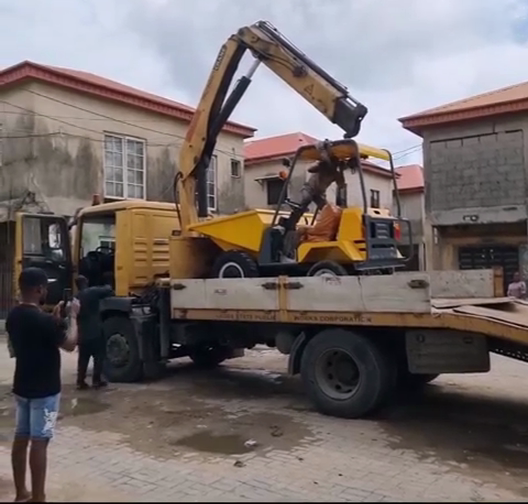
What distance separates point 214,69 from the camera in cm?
981

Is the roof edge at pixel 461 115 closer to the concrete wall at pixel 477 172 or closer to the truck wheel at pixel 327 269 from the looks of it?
the concrete wall at pixel 477 172

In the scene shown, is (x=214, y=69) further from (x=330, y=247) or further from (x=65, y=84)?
(x=65, y=84)

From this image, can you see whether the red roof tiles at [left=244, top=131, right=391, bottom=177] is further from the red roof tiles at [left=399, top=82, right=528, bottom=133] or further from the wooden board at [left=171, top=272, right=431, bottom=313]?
the wooden board at [left=171, top=272, right=431, bottom=313]

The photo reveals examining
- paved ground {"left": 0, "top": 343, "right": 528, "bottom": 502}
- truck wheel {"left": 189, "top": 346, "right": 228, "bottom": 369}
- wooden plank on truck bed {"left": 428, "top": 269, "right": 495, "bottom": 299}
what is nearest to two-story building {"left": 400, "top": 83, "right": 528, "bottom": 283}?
paved ground {"left": 0, "top": 343, "right": 528, "bottom": 502}

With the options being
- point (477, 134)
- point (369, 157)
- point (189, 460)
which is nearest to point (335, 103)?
point (369, 157)

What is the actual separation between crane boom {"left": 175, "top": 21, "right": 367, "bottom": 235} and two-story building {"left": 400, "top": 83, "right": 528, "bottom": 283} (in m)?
12.1

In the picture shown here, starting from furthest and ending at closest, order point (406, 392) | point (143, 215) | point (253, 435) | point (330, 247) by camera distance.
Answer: point (143, 215) → point (406, 392) → point (330, 247) → point (253, 435)

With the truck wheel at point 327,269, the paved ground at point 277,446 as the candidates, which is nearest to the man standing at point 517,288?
the paved ground at point 277,446

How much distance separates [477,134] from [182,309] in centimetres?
1423

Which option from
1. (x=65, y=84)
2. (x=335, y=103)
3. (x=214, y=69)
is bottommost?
(x=335, y=103)

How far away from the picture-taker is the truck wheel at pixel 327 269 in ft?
25.8

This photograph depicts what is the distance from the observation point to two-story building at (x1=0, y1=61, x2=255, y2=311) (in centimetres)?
1733

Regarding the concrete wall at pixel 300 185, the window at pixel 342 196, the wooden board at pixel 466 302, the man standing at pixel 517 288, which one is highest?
the concrete wall at pixel 300 185

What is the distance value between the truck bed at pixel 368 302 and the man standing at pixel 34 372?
10.7 feet
